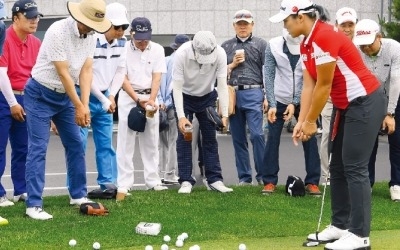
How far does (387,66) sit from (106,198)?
354 centimetres

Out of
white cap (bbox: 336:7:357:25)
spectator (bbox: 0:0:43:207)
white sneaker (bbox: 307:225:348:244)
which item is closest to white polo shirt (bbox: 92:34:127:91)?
spectator (bbox: 0:0:43:207)

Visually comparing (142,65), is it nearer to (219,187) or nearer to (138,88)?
A: (138,88)

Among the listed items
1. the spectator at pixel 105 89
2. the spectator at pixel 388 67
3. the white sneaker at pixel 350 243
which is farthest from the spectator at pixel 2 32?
the spectator at pixel 388 67

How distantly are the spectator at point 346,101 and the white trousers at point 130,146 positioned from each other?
12.0ft

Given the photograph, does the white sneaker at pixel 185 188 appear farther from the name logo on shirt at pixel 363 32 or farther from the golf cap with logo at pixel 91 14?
the name logo on shirt at pixel 363 32

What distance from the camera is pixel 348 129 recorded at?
7723 mm

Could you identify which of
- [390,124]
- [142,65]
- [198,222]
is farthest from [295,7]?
[142,65]

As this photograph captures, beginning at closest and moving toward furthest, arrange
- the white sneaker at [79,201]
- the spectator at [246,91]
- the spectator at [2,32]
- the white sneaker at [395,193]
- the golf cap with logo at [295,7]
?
1. the golf cap with logo at [295,7]
2. the spectator at [2,32]
3. the white sneaker at [79,201]
4. the white sneaker at [395,193]
5. the spectator at [246,91]

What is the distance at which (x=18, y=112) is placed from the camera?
9992 mm

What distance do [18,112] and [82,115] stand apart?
118 centimetres

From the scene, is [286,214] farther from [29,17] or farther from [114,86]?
[29,17]

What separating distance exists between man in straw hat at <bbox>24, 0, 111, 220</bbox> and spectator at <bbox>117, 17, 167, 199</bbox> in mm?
1878

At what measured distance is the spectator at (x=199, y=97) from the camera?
10805 mm

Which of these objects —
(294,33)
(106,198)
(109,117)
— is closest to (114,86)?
(109,117)
